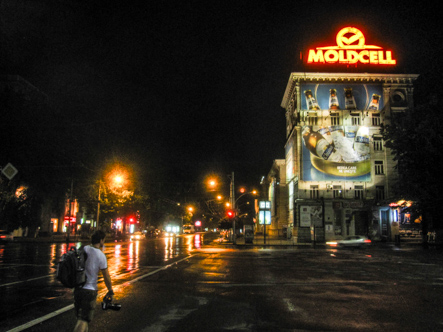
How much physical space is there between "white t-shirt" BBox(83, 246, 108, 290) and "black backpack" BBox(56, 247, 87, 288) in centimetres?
9

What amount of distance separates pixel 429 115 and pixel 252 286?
23150mm

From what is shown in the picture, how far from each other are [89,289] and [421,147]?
1182 inches

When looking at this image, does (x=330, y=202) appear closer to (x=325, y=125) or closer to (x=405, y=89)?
(x=325, y=125)

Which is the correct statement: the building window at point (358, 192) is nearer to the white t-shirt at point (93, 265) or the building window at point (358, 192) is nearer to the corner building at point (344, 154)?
the corner building at point (344, 154)

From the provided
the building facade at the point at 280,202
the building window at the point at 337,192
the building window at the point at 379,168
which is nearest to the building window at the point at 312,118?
the building window at the point at 337,192

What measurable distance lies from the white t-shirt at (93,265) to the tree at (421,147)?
27355mm

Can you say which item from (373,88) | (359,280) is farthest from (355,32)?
(359,280)

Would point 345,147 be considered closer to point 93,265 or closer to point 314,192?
point 314,192

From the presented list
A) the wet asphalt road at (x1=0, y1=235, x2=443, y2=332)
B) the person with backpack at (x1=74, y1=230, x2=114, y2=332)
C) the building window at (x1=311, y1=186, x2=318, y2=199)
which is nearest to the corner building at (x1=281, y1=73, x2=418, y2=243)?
the building window at (x1=311, y1=186, x2=318, y2=199)

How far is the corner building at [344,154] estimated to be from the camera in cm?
4831

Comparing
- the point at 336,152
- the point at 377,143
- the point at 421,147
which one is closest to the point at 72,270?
the point at 421,147

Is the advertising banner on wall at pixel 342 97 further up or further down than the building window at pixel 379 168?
further up

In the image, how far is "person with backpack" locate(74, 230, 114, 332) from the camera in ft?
16.8

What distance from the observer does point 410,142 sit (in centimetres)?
2967
